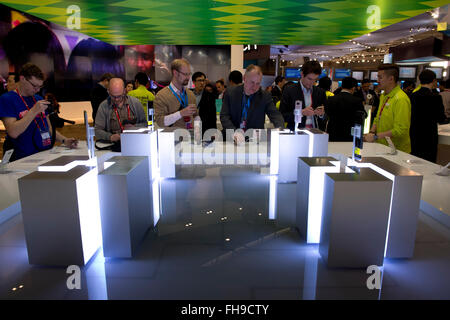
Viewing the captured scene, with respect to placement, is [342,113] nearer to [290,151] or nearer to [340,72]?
[290,151]

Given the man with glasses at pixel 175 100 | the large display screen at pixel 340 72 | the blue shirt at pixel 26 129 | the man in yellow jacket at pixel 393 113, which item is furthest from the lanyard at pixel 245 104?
the large display screen at pixel 340 72

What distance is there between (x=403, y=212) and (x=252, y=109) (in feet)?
7.07

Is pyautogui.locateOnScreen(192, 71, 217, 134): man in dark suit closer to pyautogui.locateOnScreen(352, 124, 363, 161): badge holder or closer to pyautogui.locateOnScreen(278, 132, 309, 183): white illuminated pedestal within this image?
pyautogui.locateOnScreen(278, 132, 309, 183): white illuminated pedestal

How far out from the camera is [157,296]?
1.25 meters

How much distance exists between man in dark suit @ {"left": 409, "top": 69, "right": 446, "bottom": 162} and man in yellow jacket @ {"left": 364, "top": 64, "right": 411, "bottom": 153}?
2.62 ft

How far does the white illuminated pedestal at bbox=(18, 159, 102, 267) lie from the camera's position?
4.62ft

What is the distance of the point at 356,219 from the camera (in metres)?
1.45

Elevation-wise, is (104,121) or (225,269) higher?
(104,121)

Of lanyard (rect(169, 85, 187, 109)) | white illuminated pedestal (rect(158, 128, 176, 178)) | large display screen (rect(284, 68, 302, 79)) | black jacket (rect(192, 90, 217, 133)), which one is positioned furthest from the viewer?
large display screen (rect(284, 68, 302, 79))

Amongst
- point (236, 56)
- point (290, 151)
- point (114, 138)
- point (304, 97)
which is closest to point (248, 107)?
point (304, 97)

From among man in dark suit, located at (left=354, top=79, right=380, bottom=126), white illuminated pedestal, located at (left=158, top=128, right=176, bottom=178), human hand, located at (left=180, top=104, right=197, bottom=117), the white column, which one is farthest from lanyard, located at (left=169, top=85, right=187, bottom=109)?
the white column

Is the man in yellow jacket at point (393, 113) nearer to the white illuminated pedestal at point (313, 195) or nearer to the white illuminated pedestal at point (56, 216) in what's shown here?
the white illuminated pedestal at point (313, 195)

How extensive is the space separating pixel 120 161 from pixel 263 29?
4940 millimetres
